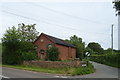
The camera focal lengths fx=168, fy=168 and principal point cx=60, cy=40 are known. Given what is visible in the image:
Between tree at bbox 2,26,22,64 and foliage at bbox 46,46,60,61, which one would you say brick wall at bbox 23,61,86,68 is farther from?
foliage at bbox 46,46,60,61

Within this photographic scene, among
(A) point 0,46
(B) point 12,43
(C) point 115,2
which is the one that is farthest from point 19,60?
(C) point 115,2

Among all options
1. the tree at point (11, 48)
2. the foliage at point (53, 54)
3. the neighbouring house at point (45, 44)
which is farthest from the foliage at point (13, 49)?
the neighbouring house at point (45, 44)

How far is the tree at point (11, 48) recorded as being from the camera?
28.9 metres

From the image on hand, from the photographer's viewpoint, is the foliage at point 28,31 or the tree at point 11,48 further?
the foliage at point 28,31

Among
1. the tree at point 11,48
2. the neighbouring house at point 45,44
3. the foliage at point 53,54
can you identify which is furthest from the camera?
the neighbouring house at point 45,44

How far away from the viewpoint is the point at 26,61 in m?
28.6

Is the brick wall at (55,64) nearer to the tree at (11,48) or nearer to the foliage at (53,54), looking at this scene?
the tree at (11,48)

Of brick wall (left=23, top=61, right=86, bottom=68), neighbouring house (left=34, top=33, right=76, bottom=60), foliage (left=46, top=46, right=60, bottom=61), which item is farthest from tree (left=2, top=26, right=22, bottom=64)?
neighbouring house (left=34, top=33, right=76, bottom=60)

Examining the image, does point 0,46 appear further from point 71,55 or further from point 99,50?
point 99,50

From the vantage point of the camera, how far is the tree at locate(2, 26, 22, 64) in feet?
95.0

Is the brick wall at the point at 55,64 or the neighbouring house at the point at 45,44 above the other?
the neighbouring house at the point at 45,44

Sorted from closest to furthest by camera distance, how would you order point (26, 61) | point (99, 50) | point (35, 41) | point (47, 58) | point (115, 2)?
1. point (115, 2)
2. point (26, 61)
3. point (47, 58)
4. point (35, 41)
5. point (99, 50)

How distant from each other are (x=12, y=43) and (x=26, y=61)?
412 cm

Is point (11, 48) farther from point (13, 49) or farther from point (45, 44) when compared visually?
point (45, 44)
